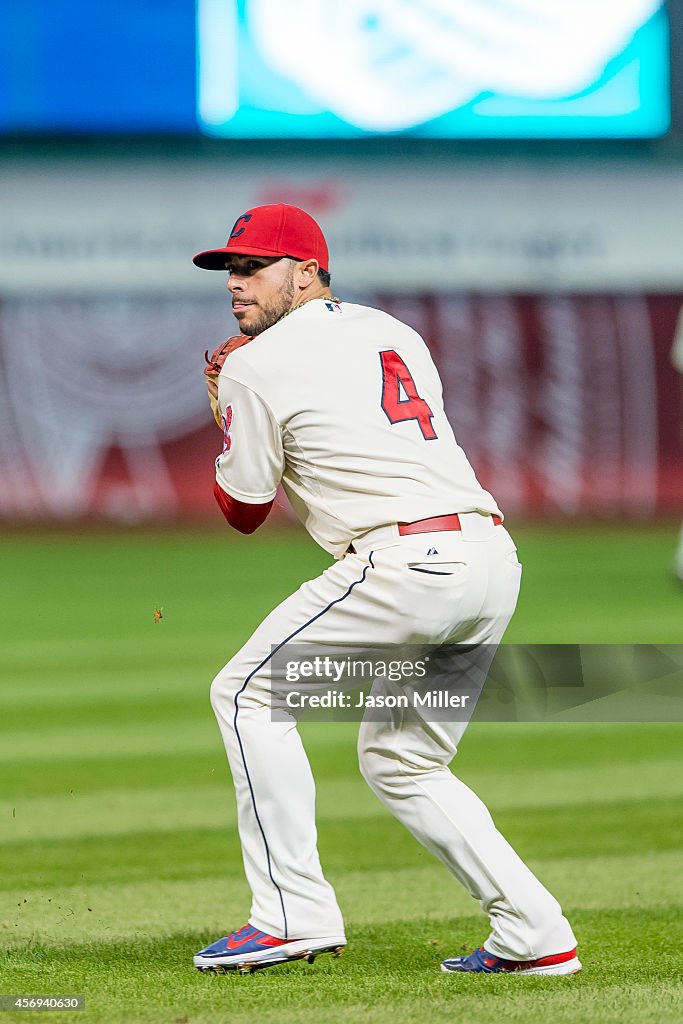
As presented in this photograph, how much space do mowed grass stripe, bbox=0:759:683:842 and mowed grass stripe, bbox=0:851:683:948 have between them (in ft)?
3.04

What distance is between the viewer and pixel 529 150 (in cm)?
2361

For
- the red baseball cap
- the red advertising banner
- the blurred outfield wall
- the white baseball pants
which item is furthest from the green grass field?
the blurred outfield wall

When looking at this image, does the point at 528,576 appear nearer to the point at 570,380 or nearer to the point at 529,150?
the point at 570,380

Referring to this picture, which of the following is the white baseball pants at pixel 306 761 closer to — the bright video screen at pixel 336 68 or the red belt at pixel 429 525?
the red belt at pixel 429 525

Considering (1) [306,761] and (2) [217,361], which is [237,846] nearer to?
(1) [306,761]

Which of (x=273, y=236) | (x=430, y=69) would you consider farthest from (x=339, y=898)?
(x=430, y=69)

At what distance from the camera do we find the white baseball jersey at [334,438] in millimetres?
4031

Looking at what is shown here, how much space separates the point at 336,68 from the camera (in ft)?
75.6

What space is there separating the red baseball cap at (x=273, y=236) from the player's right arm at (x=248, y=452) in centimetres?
39

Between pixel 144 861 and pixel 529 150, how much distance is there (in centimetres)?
1946

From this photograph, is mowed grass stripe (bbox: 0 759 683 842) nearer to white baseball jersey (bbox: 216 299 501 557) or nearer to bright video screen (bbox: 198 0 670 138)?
white baseball jersey (bbox: 216 299 501 557)

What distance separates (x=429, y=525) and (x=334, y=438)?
0.32 metres

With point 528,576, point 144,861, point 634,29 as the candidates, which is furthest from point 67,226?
point 144,861

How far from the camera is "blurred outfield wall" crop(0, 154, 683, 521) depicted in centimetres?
2214
